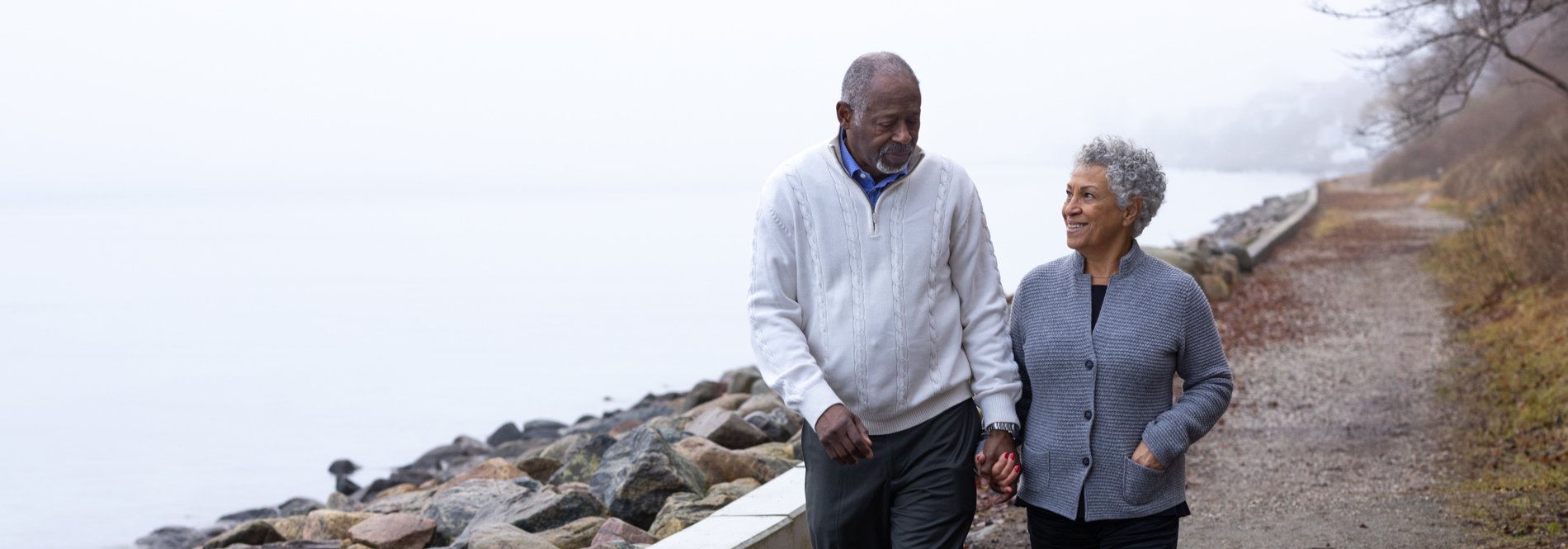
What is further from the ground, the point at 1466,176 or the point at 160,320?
the point at 160,320

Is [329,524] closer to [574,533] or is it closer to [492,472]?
[492,472]

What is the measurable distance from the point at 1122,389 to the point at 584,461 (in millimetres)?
5604

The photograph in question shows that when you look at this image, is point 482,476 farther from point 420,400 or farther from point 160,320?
point 160,320

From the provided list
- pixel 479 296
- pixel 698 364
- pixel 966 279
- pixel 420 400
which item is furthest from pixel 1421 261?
pixel 479 296

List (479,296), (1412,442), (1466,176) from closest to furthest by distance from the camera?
(1412,442) < (1466,176) < (479,296)

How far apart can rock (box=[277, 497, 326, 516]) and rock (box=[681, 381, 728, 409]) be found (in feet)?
12.4

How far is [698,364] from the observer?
2667cm

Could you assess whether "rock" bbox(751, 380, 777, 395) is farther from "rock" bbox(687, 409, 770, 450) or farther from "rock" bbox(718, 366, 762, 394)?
"rock" bbox(687, 409, 770, 450)

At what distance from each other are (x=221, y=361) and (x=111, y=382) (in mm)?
3353

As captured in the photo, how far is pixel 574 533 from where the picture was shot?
6711mm

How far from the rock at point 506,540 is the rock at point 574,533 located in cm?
11

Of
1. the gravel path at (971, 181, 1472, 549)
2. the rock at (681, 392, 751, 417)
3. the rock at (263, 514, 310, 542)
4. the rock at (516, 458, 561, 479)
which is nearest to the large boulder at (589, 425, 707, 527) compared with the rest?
the gravel path at (971, 181, 1472, 549)

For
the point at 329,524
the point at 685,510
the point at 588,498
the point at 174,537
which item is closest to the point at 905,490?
the point at 685,510

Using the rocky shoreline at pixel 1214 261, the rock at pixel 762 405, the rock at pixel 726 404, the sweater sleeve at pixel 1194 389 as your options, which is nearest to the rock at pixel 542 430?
the rock at pixel 726 404
